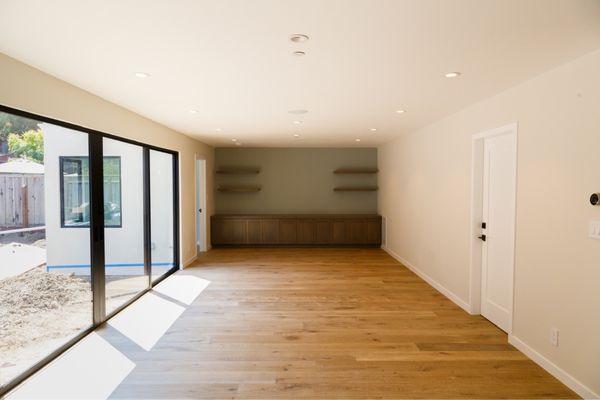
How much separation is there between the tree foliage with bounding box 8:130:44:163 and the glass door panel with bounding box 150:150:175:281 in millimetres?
2546

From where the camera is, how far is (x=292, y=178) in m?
8.47

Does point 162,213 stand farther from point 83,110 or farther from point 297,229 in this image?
point 297,229

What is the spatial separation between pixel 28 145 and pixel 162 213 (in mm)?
3129

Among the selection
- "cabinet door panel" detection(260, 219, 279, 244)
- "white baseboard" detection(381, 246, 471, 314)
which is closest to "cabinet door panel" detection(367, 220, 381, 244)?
"white baseboard" detection(381, 246, 471, 314)

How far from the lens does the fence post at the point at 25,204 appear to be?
2.72 m

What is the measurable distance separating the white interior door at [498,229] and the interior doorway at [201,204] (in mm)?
5525

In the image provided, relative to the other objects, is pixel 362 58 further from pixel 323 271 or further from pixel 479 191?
pixel 323 271

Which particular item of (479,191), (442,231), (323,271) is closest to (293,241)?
(323,271)

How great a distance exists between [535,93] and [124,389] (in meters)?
3.97

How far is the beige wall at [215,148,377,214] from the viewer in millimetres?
8445

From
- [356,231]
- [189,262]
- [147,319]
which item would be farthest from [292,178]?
[147,319]

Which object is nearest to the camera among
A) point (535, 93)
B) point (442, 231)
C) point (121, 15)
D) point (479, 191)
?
point (121, 15)

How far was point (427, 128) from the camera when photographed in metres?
5.23

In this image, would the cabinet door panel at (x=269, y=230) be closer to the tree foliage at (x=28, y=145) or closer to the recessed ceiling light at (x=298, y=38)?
the tree foliage at (x=28, y=145)
